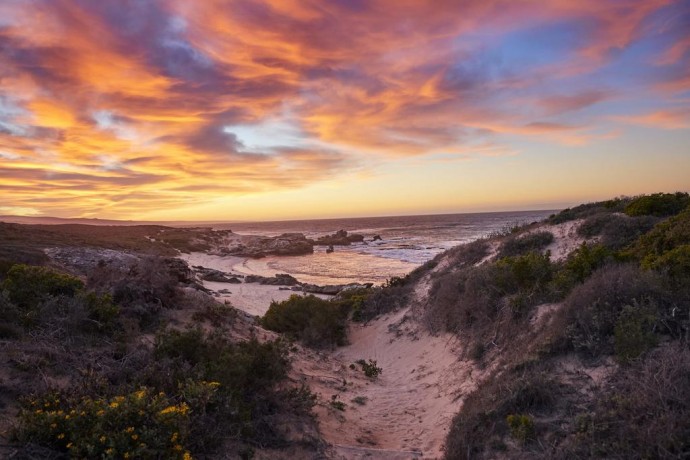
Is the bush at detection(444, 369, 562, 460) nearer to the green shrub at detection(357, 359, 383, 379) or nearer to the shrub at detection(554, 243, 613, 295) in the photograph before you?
the shrub at detection(554, 243, 613, 295)

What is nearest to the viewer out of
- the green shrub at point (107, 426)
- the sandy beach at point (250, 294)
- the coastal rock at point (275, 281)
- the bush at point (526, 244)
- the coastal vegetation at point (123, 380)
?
the green shrub at point (107, 426)

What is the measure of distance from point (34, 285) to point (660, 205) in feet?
58.3

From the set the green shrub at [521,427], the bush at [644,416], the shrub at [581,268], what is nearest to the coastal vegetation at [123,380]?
the green shrub at [521,427]

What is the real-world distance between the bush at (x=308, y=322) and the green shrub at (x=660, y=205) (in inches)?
419

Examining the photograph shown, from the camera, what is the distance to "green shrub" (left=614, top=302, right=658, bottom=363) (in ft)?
18.2

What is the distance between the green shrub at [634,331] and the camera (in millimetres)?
5551

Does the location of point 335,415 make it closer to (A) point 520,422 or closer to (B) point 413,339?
(A) point 520,422

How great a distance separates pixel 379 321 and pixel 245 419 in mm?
9900

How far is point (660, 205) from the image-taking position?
1415 cm

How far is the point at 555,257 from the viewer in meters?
13.7

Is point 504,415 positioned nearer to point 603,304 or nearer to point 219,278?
point 603,304

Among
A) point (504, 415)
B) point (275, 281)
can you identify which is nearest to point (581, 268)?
point (504, 415)

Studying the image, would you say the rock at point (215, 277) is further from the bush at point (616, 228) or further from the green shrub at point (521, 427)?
the green shrub at point (521, 427)

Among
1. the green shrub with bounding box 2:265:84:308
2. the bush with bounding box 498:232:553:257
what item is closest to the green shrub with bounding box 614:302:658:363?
the bush with bounding box 498:232:553:257
